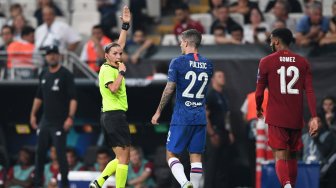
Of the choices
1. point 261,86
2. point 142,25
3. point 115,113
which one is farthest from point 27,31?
point 261,86

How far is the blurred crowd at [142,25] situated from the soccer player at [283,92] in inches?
203

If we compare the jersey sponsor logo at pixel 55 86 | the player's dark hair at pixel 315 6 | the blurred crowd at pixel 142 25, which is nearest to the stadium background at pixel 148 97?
the blurred crowd at pixel 142 25

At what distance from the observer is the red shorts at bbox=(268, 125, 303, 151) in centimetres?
1569

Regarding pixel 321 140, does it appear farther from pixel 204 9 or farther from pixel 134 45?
pixel 204 9

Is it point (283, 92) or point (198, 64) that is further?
point (283, 92)

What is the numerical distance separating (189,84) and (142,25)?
8968 millimetres

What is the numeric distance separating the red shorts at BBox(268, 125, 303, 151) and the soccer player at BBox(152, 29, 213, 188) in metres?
0.90

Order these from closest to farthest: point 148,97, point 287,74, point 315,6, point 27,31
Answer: point 287,74, point 315,6, point 148,97, point 27,31

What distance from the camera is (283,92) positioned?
51.4 feet

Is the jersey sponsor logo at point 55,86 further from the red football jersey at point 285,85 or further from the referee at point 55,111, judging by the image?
the red football jersey at point 285,85

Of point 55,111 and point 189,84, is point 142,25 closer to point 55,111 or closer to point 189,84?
point 55,111

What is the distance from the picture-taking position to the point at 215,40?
2197 centimetres

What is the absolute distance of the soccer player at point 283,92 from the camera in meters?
15.6

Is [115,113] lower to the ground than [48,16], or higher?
lower
